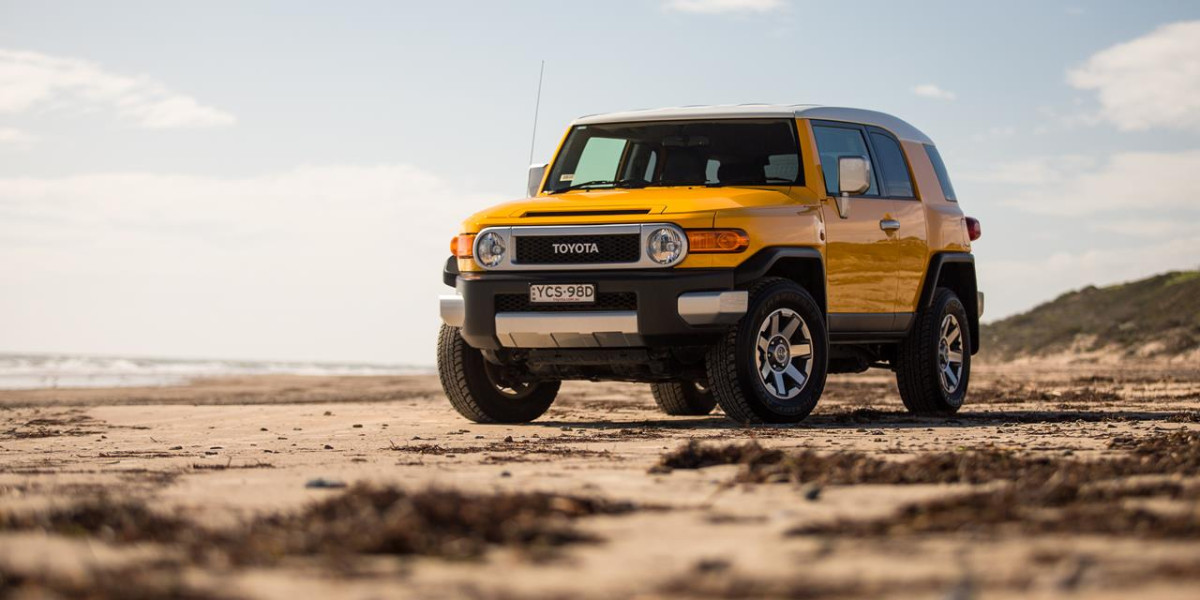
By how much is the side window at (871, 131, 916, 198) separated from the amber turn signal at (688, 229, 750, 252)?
2077mm

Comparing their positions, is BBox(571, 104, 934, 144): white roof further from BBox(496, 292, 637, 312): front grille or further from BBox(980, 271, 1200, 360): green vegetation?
BBox(980, 271, 1200, 360): green vegetation

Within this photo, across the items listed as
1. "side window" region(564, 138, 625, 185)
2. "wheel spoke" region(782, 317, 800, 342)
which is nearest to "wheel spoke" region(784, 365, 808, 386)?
"wheel spoke" region(782, 317, 800, 342)

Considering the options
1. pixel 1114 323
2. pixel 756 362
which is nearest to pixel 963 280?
pixel 756 362

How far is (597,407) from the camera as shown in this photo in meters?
13.1

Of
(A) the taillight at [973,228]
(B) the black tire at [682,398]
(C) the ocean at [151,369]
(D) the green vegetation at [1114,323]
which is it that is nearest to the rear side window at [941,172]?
(A) the taillight at [973,228]

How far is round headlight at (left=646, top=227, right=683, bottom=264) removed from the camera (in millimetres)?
8867

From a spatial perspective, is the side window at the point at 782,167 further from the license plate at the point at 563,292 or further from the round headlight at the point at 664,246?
the license plate at the point at 563,292

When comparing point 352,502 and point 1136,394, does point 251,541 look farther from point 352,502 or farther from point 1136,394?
point 1136,394

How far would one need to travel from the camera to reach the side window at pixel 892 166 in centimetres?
1074

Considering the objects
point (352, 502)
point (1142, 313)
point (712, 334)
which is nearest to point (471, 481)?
point (352, 502)

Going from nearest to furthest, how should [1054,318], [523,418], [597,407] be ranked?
→ [523,418] < [597,407] < [1054,318]

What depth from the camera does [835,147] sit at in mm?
10258

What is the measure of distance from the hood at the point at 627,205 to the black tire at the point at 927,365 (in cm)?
196

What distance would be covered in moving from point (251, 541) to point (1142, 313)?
2787 cm
